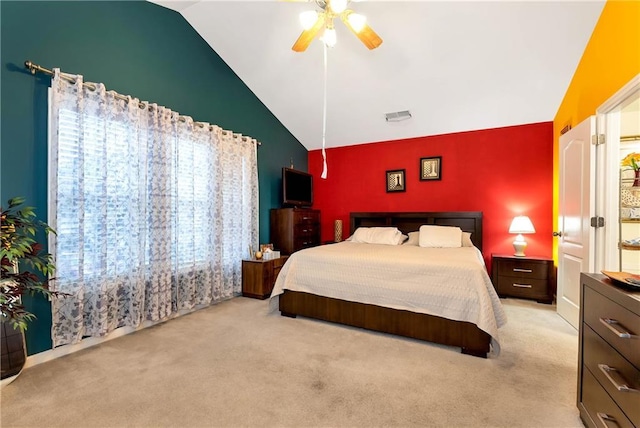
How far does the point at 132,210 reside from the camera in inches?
106

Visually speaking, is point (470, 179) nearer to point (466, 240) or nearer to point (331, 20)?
point (466, 240)

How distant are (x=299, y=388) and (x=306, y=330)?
3.13 ft

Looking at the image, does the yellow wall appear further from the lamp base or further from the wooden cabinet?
the wooden cabinet

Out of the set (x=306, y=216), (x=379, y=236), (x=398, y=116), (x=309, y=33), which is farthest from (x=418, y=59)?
(x=306, y=216)

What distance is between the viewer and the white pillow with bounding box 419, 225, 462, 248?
382cm

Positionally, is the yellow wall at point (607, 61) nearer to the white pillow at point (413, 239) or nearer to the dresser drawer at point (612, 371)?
the dresser drawer at point (612, 371)

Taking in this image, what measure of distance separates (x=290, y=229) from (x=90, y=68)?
294 cm

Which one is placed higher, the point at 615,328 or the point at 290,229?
the point at 290,229

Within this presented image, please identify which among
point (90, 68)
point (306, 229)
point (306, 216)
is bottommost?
point (306, 229)

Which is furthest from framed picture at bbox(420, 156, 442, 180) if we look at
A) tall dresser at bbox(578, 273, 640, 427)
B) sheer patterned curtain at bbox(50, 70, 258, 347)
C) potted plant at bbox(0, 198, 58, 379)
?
potted plant at bbox(0, 198, 58, 379)

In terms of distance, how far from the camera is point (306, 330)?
2814 millimetres

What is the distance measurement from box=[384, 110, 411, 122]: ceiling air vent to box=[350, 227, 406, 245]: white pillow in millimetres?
1694

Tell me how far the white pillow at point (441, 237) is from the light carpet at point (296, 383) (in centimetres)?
129

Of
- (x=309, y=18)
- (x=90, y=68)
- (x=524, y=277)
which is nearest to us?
(x=309, y=18)
